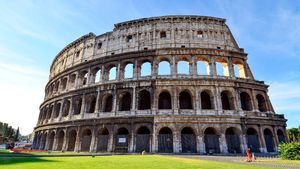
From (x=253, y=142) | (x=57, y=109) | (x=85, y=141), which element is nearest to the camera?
(x=253, y=142)

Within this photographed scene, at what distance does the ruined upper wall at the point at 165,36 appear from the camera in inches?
972

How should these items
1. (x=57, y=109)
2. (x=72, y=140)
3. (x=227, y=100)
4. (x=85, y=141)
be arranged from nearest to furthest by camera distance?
(x=85, y=141), (x=227, y=100), (x=72, y=140), (x=57, y=109)

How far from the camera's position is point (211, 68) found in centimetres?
2331

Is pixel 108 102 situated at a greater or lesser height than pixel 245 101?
greater

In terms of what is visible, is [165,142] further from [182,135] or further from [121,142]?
[121,142]

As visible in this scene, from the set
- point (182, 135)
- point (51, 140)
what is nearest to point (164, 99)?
point (182, 135)

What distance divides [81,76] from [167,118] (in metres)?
14.1

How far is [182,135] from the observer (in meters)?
20.7

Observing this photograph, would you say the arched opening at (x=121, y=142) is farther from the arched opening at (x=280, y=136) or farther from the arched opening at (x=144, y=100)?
the arched opening at (x=280, y=136)

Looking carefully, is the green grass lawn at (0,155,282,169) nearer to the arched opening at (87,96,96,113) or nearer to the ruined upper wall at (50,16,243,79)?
the arched opening at (87,96,96,113)

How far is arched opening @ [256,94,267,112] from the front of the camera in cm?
2374

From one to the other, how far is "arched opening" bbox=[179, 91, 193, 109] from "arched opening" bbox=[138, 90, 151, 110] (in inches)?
148

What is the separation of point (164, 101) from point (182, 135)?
14.4 feet

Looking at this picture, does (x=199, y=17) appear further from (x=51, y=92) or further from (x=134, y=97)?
(x=51, y=92)
